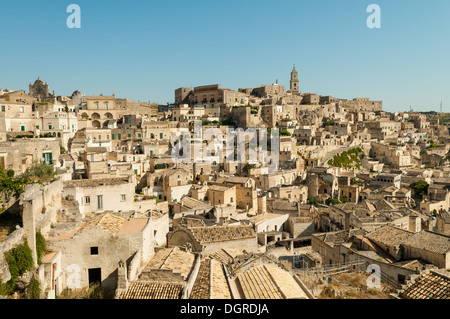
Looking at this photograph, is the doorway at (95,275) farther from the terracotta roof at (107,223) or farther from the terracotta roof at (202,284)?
the terracotta roof at (202,284)

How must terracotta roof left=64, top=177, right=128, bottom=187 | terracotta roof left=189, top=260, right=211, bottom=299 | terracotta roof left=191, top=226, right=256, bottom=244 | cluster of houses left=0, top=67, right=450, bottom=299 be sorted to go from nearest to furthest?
1. terracotta roof left=189, top=260, right=211, bottom=299
2. cluster of houses left=0, top=67, right=450, bottom=299
3. terracotta roof left=191, top=226, right=256, bottom=244
4. terracotta roof left=64, top=177, right=128, bottom=187

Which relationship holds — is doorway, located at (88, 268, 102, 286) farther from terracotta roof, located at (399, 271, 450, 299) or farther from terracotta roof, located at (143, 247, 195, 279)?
terracotta roof, located at (399, 271, 450, 299)

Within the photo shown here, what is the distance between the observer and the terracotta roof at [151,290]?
→ 9.00 metres

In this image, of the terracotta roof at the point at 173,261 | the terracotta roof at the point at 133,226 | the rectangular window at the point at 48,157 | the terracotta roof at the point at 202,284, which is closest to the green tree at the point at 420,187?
the terracotta roof at the point at 173,261

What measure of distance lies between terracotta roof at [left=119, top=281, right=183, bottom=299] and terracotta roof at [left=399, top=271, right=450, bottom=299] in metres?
6.48

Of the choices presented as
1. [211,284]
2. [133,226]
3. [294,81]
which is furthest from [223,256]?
[294,81]

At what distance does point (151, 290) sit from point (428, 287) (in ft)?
26.3

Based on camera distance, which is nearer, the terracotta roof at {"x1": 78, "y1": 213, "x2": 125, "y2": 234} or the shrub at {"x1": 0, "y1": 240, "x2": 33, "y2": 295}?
the shrub at {"x1": 0, "y1": 240, "x2": 33, "y2": 295}

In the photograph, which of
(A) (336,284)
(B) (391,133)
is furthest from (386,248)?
(B) (391,133)

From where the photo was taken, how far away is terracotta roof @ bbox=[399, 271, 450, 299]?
30.2 feet

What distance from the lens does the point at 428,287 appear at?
9.60 m

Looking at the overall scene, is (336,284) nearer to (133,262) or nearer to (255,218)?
(133,262)

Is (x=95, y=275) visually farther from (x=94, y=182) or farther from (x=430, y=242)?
(x=430, y=242)

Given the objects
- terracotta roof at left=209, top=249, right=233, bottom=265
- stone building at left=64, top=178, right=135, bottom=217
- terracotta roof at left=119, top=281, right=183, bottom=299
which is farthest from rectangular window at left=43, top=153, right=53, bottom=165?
terracotta roof at left=119, top=281, right=183, bottom=299
